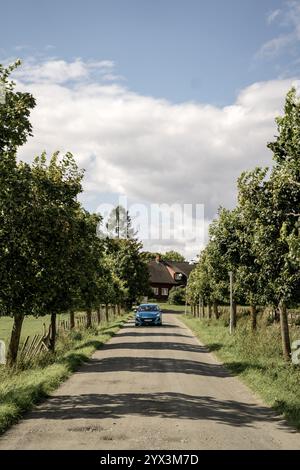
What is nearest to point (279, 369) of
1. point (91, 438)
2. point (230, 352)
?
point (230, 352)

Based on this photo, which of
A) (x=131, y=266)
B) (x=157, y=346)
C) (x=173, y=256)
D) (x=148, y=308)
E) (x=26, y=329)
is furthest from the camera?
(x=173, y=256)

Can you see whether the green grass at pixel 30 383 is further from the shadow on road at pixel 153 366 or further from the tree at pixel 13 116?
the tree at pixel 13 116

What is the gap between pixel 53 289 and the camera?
613 inches

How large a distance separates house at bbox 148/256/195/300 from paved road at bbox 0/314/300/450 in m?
88.5

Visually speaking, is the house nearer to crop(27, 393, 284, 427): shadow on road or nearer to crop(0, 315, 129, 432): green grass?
crop(0, 315, 129, 432): green grass

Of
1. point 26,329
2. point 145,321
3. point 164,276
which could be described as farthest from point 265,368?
point 164,276

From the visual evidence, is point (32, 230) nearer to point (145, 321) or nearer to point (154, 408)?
point (154, 408)

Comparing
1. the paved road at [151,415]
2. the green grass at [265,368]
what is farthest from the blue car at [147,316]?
the paved road at [151,415]

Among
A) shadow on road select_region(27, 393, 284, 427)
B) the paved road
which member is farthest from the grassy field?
shadow on road select_region(27, 393, 284, 427)

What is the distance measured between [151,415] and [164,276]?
98.8 metres

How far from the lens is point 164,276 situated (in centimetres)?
10831

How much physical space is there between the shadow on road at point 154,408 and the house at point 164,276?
300 feet
